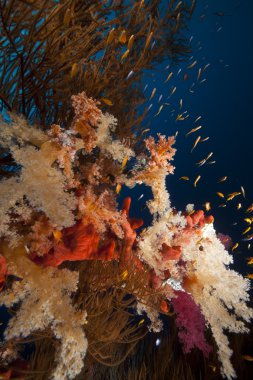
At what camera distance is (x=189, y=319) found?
477 centimetres

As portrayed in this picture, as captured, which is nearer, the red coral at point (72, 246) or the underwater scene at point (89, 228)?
the underwater scene at point (89, 228)

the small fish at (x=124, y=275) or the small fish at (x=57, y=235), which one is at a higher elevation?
the small fish at (x=57, y=235)

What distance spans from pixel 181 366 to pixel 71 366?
3.54 metres

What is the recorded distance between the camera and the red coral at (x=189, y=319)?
470cm

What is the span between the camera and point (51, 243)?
2.57 m

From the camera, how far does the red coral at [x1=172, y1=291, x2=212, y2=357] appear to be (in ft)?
15.4

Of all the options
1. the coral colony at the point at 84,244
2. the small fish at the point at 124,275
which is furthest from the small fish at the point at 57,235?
the small fish at the point at 124,275

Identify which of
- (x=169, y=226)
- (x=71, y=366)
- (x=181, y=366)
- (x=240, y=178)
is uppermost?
(x=169, y=226)

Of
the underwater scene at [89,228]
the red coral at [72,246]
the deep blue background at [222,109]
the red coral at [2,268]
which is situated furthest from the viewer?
the deep blue background at [222,109]

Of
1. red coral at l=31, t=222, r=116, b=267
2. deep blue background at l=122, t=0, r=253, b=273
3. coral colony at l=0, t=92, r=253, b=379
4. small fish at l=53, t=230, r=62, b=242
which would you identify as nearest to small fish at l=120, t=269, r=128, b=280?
coral colony at l=0, t=92, r=253, b=379

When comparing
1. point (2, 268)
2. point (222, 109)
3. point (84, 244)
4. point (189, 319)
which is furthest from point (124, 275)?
point (222, 109)

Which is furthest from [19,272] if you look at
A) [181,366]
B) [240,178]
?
[240,178]

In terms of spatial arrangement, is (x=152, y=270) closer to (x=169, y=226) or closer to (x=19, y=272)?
(x=169, y=226)

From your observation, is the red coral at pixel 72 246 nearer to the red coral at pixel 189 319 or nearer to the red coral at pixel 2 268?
the red coral at pixel 2 268
